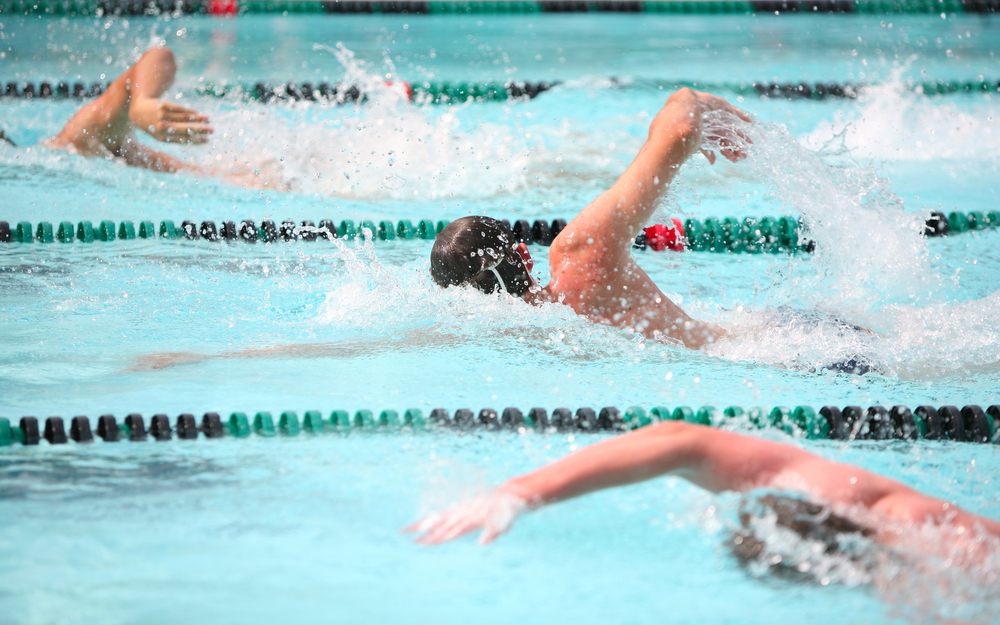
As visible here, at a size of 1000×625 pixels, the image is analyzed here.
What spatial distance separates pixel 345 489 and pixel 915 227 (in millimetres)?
2190

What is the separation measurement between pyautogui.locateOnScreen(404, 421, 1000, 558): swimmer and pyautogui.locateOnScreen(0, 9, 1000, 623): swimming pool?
83 mm

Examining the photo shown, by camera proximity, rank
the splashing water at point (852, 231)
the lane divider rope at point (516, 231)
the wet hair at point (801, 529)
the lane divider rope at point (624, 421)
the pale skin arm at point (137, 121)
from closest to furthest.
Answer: the wet hair at point (801, 529) < the lane divider rope at point (624, 421) < the splashing water at point (852, 231) < the lane divider rope at point (516, 231) < the pale skin arm at point (137, 121)

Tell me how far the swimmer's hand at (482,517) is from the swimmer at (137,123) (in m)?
2.72

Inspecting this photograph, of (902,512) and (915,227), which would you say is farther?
(915,227)

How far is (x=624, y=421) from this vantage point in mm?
2258

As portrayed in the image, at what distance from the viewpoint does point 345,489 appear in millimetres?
1937

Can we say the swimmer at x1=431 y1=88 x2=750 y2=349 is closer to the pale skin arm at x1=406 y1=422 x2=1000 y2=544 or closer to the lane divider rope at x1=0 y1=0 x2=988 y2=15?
the pale skin arm at x1=406 y1=422 x2=1000 y2=544

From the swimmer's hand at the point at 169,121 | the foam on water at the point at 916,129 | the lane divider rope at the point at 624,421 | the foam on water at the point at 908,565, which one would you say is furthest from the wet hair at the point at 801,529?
the foam on water at the point at 916,129

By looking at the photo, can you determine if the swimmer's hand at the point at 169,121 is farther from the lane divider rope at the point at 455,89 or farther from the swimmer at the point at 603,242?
the swimmer at the point at 603,242

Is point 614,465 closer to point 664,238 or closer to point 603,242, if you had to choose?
point 603,242

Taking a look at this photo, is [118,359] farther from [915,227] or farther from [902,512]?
[915,227]

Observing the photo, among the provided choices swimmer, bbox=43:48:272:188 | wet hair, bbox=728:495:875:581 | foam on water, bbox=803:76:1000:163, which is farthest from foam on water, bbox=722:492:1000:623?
foam on water, bbox=803:76:1000:163

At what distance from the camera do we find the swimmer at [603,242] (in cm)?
235

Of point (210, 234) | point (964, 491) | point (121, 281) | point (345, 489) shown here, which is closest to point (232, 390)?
point (345, 489)
